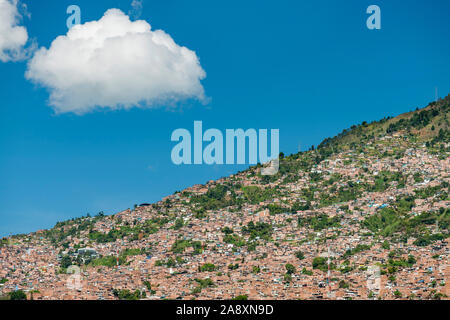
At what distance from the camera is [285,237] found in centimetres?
6631

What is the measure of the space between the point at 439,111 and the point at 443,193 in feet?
101

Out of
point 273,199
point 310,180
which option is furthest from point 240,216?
point 310,180

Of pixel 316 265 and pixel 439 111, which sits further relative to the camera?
pixel 439 111

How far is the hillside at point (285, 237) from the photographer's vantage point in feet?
174

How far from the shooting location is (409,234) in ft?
203

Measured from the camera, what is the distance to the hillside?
53031mm

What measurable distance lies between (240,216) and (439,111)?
39968 mm
